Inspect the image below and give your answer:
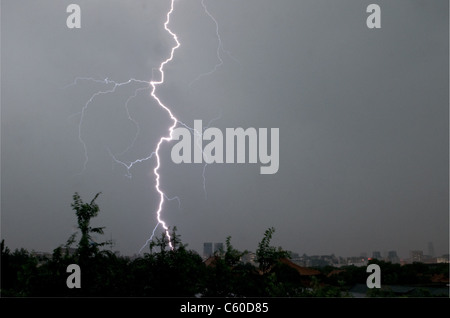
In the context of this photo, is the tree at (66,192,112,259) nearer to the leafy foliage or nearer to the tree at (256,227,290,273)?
the leafy foliage

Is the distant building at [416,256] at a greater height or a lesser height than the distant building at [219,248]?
lesser

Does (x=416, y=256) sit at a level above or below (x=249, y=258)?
below

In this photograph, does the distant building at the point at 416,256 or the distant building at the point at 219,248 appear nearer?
the distant building at the point at 219,248

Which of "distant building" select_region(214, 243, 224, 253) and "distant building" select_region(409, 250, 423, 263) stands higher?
"distant building" select_region(214, 243, 224, 253)

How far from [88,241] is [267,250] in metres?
2.38

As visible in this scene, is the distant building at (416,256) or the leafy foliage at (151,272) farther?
the distant building at (416,256)

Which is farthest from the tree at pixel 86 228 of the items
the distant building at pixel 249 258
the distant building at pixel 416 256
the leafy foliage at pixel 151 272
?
the distant building at pixel 416 256

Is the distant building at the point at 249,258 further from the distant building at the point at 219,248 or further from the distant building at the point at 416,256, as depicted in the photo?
the distant building at the point at 416,256

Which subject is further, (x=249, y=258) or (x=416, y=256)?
(x=416, y=256)

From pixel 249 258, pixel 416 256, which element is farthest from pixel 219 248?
pixel 416 256

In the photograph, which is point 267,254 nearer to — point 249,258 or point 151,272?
point 249,258

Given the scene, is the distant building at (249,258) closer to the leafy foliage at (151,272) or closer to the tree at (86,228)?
the leafy foliage at (151,272)

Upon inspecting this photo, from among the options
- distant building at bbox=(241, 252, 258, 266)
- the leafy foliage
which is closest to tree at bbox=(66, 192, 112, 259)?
the leafy foliage

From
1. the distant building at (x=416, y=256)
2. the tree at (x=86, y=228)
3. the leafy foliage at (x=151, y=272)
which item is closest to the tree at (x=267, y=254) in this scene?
the leafy foliage at (x=151, y=272)
